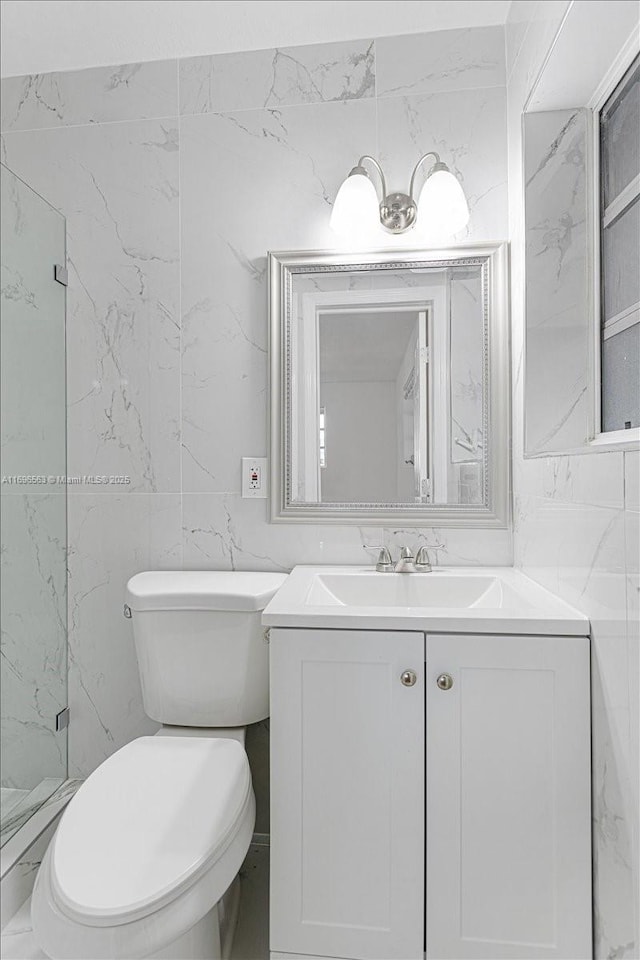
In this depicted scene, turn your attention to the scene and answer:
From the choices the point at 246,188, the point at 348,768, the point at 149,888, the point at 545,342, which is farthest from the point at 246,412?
the point at 149,888

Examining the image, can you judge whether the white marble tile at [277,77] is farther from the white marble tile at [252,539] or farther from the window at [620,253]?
the white marble tile at [252,539]

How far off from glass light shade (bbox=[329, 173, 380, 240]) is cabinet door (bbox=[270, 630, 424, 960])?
3.43 ft

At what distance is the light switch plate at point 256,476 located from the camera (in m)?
1.67

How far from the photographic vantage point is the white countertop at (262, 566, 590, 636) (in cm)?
107

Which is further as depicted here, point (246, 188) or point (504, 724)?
point (246, 188)

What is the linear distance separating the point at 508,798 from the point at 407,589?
0.52 metres

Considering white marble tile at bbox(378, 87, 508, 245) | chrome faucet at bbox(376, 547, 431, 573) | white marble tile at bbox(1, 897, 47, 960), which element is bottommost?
white marble tile at bbox(1, 897, 47, 960)

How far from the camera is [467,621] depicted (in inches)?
42.4

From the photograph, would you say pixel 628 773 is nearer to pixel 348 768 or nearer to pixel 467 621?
pixel 467 621

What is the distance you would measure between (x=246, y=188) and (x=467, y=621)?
4.35 ft

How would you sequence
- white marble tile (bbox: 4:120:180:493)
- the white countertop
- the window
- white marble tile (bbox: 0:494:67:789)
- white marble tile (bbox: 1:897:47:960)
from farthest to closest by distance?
Result: white marble tile (bbox: 4:120:180:493) < white marble tile (bbox: 0:494:67:789) < white marble tile (bbox: 1:897:47:960) < the white countertop < the window

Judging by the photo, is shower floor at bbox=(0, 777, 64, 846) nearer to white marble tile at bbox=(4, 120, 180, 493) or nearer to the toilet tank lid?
the toilet tank lid

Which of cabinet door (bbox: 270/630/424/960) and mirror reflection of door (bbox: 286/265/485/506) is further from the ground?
mirror reflection of door (bbox: 286/265/485/506)

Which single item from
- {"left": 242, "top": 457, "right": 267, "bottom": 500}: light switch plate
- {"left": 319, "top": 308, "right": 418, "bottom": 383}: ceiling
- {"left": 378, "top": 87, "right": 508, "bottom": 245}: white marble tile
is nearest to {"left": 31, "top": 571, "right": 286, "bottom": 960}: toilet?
{"left": 242, "top": 457, "right": 267, "bottom": 500}: light switch plate
